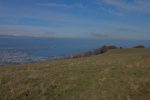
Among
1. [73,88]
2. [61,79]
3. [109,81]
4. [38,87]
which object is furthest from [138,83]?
[38,87]

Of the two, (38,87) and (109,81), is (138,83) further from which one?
(38,87)

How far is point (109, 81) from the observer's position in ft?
42.0

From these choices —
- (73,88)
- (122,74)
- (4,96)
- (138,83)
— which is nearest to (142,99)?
(138,83)

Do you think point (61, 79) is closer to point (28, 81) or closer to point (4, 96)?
point (28, 81)

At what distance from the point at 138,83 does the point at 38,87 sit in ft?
17.1

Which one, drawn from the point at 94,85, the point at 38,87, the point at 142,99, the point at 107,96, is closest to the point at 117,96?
the point at 107,96

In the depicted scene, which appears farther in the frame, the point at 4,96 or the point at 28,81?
the point at 28,81

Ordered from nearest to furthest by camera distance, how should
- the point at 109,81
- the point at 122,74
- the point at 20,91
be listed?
the point at 20,91 < the point at 109,81 < the point at 122,74

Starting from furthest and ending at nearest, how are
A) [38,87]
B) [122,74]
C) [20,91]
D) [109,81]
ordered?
[122,74], [109,81], [38,87], [20,91]

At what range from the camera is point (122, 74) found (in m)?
14.8

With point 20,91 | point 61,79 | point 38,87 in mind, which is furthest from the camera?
point 61,79

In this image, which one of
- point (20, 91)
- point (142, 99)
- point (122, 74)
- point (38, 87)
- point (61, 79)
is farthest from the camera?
point (122, 74)

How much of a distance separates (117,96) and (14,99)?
176 inches

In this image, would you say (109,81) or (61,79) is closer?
(109,81)
